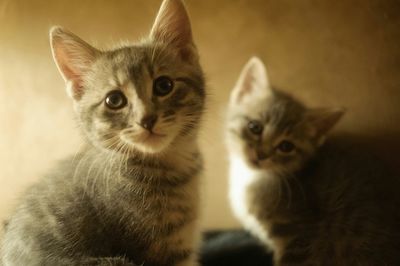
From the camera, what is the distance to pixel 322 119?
1452mm

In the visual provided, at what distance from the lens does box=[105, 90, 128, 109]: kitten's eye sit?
1064mm

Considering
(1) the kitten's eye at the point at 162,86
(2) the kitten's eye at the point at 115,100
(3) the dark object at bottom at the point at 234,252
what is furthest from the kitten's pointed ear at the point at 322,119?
(2) the kitten's eye at the point at 115,100

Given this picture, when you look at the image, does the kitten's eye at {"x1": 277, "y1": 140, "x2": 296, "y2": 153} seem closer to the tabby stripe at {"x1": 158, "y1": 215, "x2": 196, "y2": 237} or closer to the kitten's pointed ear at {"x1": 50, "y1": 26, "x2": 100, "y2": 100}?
the tabby stripe at {"x1": 158, "y1": 215, "x2": 196, "y2": 237}

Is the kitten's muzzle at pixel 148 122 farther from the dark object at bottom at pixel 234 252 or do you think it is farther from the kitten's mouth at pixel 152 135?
the dark object at bottom at pixel 234 252

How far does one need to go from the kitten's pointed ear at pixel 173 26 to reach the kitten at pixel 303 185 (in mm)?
406

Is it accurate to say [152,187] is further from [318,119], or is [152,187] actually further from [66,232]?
[318,119]

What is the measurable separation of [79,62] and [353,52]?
3.36ft

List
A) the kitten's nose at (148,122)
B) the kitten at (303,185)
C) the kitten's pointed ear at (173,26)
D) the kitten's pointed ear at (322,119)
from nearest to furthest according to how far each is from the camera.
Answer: the kitten's nose at (148,122) < the kitten's pointed ear at (173,26) < the kitten at (303,185) < the kitten's pointed ear at (322,119)

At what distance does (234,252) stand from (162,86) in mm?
736

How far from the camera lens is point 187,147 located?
1.21 metres

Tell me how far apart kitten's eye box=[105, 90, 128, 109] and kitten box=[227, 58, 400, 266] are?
606 millimetres

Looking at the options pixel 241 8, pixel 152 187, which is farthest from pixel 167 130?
pixel 241 8

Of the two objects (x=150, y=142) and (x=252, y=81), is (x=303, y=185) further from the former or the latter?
(x=150, y=142)

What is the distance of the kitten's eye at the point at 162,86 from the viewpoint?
3.52ft
